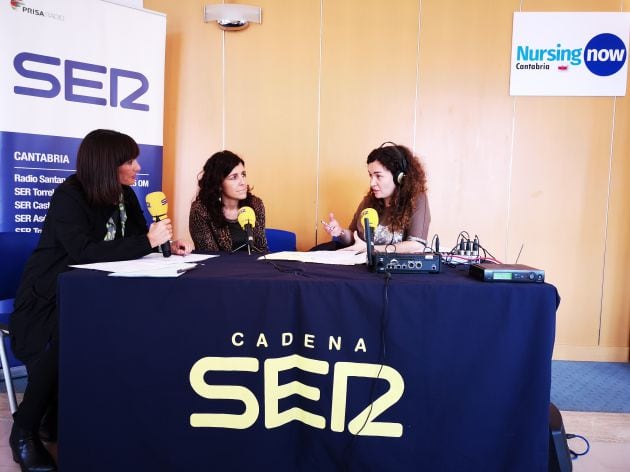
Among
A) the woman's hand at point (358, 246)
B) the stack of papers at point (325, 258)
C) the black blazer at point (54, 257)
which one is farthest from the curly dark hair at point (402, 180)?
the black blazer at point (54, 257)

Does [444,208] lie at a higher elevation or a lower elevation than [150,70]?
lower

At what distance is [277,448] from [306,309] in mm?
507

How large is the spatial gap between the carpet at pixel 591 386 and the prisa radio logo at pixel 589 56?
7.42 feet

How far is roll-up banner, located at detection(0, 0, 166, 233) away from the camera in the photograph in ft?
8.44

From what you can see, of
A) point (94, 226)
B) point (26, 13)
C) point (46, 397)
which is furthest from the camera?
point (26, 13)

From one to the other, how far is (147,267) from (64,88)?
1.97 m

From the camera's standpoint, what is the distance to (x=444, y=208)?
129 inches

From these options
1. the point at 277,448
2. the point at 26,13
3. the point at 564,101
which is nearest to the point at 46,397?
the point at 277,448

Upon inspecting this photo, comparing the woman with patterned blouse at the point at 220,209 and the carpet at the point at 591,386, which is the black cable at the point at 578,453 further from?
the woman with patterned blouse at the point at 220,209

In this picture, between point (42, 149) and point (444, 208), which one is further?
point (444, 208)

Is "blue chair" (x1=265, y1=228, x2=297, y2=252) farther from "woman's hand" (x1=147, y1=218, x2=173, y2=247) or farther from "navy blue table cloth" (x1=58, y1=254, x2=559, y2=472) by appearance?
"navy blue table cloth" (x1=58, y1=254, x2=559, y2=472)

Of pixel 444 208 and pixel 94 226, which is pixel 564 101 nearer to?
pixel 444 208

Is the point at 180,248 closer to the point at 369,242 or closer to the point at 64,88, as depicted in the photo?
the point at 369,242

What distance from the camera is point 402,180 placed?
2.39 metres
